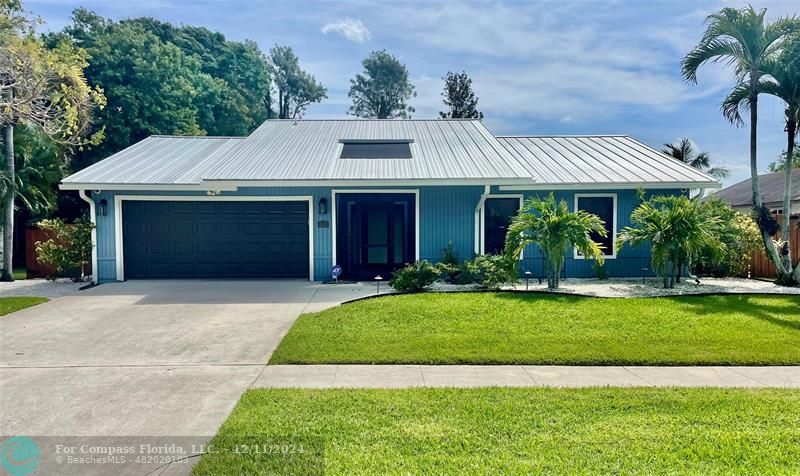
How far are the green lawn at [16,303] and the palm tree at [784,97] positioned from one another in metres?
15.5

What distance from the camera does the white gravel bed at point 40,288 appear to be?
974 cm

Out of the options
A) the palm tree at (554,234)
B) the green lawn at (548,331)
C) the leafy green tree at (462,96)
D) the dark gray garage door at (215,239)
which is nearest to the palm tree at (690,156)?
the leafy green tree at (462,96)

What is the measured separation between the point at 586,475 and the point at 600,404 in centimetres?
125

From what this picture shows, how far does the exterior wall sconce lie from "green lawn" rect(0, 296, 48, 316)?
2.60m

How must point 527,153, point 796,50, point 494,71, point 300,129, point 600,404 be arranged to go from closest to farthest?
point 600,404 < point 796,50 < point 527,153 < point 300,129 < point 494,71

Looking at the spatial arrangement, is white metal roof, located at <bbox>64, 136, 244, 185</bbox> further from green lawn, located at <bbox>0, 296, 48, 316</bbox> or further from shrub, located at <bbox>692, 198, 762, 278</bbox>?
shrub, located at <bbox>692, 198, 762, 278</bbox>

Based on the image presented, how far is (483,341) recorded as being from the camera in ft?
19.4

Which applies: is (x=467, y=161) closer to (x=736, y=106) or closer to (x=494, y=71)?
(x=736, y=106)

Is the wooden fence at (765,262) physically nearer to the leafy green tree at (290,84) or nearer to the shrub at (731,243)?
the shrub at (731,243)

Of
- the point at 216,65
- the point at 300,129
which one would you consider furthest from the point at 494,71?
the point at 216,65

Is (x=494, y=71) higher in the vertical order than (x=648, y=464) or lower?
higher

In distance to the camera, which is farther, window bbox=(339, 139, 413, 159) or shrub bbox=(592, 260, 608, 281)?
window bbox=(339, 139, 413, 159)

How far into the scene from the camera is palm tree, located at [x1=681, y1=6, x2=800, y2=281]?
9.50 meters

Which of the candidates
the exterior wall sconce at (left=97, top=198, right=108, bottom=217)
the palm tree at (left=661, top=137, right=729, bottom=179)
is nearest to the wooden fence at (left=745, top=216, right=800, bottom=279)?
the palm tree at (left=661, top=137, right=729, bottom=179)
